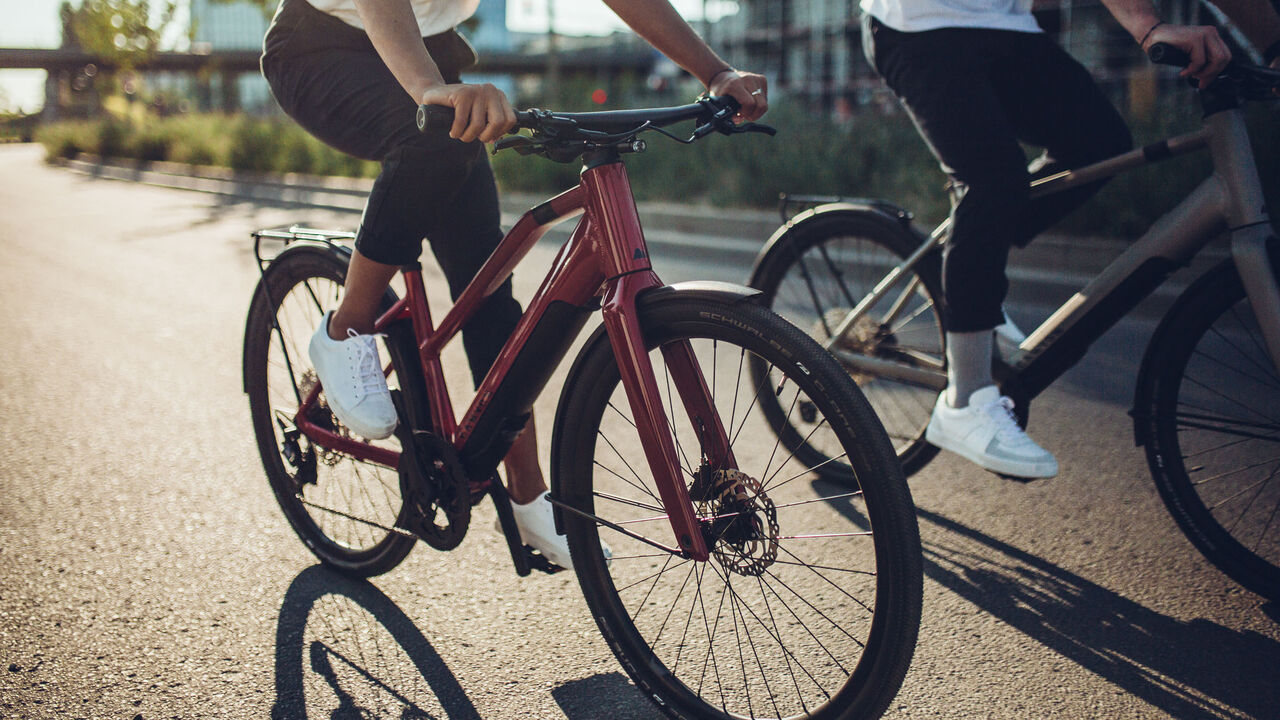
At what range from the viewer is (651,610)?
8.10 ft

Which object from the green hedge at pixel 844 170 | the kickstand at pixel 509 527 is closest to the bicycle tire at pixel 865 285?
the kickstand at pixel 509 527

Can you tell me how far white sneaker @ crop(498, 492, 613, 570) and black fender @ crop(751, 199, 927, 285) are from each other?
4.19ft

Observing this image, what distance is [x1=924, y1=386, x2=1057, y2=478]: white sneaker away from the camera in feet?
8.23

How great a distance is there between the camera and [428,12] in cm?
230

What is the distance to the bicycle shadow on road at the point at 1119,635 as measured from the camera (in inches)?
81.3

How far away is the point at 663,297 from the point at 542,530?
0.79 metres

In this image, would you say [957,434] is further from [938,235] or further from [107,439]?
[107,439]

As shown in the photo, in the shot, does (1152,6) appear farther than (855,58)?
No

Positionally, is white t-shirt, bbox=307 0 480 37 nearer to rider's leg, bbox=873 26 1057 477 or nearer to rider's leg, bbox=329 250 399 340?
rider's leg, bbox=329 250 399 340

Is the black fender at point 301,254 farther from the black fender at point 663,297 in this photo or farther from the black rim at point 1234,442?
the black rim at point 1234,442

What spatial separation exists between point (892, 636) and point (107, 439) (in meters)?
3.47

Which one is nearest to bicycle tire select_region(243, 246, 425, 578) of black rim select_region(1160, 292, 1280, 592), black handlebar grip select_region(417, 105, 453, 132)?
black handlebar grip select_region(417, 105, 453, 132)

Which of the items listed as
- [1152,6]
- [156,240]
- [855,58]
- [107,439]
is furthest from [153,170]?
[855,58]

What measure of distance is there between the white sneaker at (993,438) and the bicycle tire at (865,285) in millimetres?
351
